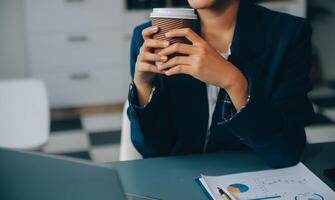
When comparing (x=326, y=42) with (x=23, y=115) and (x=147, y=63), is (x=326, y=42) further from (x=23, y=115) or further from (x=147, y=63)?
(x=147, y=63)

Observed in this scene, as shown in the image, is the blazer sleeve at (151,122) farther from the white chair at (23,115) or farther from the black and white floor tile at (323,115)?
the black and white floor tile at (323,115)

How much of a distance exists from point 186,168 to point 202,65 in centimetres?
22

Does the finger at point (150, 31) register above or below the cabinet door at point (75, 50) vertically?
above

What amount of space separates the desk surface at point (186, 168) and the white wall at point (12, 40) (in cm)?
258

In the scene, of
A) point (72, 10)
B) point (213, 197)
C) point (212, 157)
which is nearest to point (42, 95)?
point (212, 157)

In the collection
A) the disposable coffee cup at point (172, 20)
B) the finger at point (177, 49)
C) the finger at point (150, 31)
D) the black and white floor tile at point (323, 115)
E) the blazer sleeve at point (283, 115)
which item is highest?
the disposable coffee cup at point (172, 20)

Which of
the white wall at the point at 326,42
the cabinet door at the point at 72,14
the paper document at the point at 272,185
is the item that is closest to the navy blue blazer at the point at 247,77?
the paper document at the point at 272,185

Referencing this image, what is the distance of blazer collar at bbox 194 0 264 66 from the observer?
1224mm

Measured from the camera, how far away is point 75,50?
3.44 metres

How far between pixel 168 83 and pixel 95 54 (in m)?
2.30

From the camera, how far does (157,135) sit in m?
1.22

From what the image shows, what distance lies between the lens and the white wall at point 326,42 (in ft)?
13.0

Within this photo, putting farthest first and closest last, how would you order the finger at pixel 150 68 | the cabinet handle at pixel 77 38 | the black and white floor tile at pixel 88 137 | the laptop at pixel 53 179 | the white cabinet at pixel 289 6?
the white cabinet at pixel 289 6
the cabinet handle at pixel 77 38
the black and white floor tile at pixel 88 137
the finger at pixel 150 68
the laptop at pixel 53 179

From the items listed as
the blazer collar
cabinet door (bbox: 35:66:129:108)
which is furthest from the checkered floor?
the blazer collar
